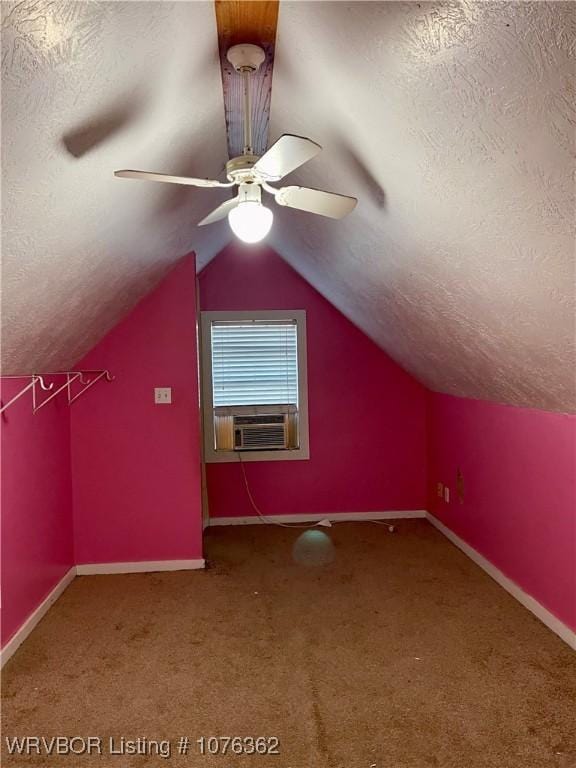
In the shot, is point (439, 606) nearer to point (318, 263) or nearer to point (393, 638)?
point (393, 638)

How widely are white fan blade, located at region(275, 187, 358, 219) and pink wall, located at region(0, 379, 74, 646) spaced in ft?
5.60

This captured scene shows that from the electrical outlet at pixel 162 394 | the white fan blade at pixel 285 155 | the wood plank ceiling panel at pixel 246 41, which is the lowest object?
the electrical outlet at pixel 162 394

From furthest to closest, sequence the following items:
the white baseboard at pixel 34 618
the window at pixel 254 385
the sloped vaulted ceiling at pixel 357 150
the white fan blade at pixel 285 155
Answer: the window at pixel 254 385, the white baseboard at pixel 34 618, the white fan blade at pixel 285 155, the sloped vaulted ceiling at pixel 357 150

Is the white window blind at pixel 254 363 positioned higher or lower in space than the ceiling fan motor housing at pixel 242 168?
lower

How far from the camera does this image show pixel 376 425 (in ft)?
15.9

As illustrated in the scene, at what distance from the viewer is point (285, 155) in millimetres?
1644

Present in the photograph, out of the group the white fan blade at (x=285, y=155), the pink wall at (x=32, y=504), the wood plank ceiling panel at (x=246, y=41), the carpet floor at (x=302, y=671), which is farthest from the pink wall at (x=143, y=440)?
the white fan blade at (x=285, y=155)

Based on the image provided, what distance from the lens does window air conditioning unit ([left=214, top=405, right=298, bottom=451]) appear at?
15.5 ft

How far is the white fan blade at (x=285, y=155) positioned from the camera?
1550 millimetres

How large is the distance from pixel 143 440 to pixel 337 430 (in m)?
1.83

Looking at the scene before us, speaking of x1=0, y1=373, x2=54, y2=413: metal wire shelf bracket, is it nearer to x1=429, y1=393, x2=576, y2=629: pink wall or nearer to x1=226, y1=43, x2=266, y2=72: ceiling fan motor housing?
x1=226, y1=43, x2=266, y2=72: ceiling fan motor housing

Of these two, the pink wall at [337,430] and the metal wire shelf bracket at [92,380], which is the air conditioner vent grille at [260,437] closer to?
the pink wall at [337,430]

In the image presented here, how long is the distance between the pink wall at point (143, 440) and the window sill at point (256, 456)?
969 millimetres

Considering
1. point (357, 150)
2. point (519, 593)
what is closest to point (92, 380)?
point (357, 150)
